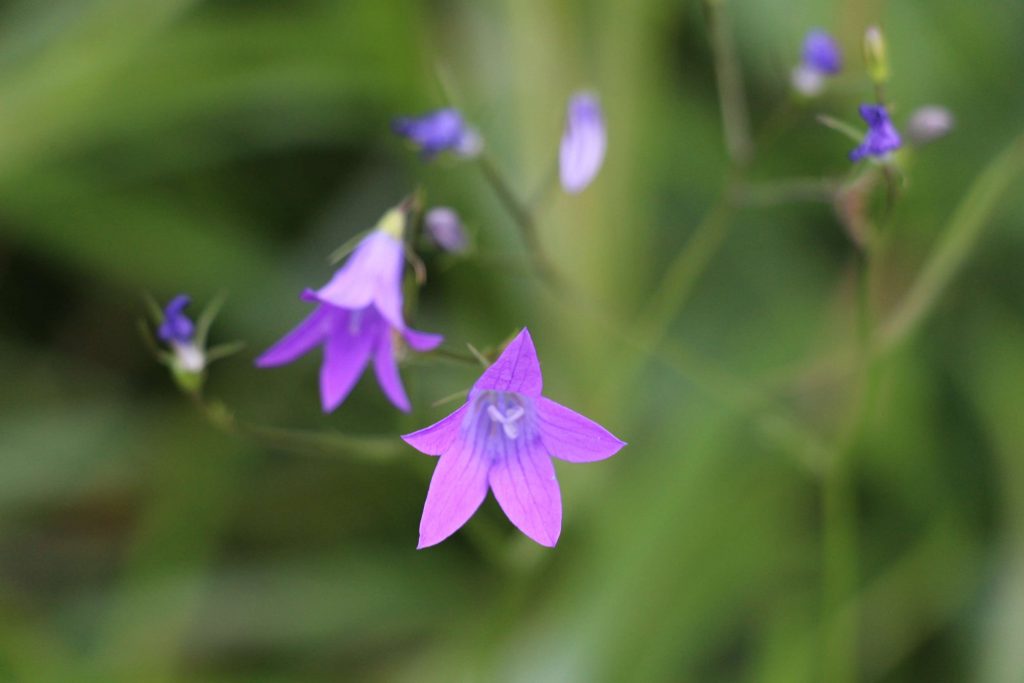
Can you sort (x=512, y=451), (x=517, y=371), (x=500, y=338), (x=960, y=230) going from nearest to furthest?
(x=517, y=371), (x=512, y=451), (x=960, y=230), (x=500, y=338)

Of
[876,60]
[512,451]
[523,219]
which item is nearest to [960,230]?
[876,60]

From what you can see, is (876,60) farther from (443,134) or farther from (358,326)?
(358,326)

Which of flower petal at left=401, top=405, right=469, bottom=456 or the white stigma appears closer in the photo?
flower petal at left=401, top=405, right=469, bottom=456

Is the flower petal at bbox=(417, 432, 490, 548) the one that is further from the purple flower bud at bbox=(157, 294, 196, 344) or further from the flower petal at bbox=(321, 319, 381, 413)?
the purple flower bud at bbox=(157, 294, 196, 344)

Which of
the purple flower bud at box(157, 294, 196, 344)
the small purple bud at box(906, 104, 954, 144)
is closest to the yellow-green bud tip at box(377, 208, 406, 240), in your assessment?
the purple flower bud at box(157, 294, 196, 344)

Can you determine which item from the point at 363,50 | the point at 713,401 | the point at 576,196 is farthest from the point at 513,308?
the point at 363,50

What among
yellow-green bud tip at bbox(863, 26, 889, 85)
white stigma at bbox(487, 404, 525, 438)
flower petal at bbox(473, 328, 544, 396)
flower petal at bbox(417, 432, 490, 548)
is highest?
yellow-green bud tip at bbox(863, 26, 889, 85)

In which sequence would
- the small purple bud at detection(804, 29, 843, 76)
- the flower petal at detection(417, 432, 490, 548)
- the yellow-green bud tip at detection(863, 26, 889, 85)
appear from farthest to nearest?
the small purple bud at detection(804, 29, 843, 76)
the yellow-green bud tip at detection(863, 26, 889, 85)
the flower petal at detection(417, 432, 490, 548)

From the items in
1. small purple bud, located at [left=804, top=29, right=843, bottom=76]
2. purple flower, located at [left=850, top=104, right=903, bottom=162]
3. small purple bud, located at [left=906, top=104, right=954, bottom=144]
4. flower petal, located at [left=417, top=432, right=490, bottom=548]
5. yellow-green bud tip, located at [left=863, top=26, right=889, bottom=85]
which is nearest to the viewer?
flower petal, located at [left=417, top=432, right=490, bottom=548]
